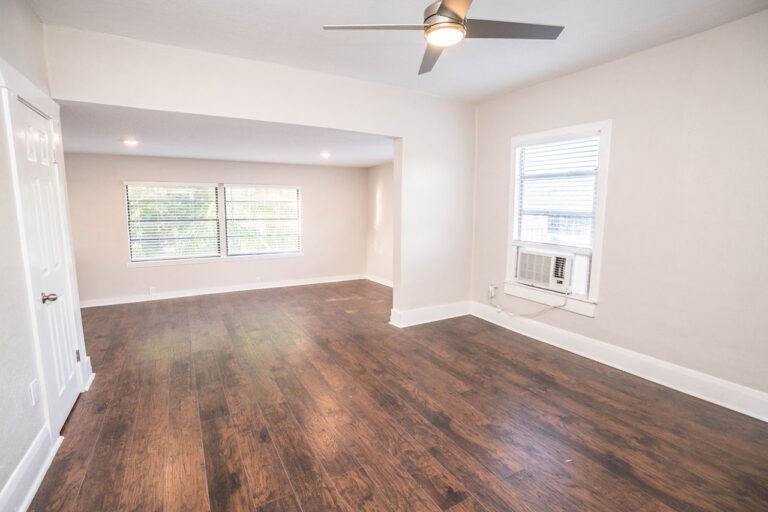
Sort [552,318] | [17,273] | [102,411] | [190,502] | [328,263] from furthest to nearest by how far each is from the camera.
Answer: [328,263], [552,318], [102,411], [17,273], [190,502]

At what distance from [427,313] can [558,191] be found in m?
2.12

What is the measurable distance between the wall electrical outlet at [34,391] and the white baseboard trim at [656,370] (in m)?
4.24

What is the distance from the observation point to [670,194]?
115 inches

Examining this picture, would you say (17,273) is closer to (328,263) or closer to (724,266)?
(724,266)

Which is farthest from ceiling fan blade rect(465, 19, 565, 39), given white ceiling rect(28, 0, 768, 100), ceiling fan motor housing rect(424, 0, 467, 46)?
white ceiling rect(28, 0, 768, 100)

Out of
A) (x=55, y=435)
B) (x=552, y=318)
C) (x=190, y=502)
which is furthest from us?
(x=552, y=318)

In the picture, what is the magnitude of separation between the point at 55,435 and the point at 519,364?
356cm

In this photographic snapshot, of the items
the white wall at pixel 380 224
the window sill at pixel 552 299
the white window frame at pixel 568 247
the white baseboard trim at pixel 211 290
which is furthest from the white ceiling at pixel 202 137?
the window sill at pixel 552 299

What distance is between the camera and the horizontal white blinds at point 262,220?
6.57 meters

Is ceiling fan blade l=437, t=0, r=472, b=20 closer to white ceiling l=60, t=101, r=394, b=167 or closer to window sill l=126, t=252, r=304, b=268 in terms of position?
white ceiling l=60, t=101, r=394, b=167

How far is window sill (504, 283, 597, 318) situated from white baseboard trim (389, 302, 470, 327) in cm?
74

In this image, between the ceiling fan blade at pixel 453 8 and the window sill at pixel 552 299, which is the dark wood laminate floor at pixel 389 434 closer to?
the window sill at pixel 552 299

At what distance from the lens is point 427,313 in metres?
4.62

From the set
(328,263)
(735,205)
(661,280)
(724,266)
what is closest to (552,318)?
(661,280)
